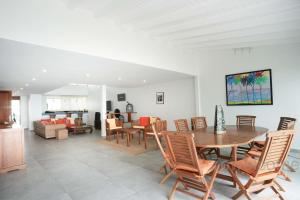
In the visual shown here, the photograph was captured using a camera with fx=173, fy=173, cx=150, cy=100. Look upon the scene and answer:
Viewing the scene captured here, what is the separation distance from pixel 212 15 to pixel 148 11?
3.67 feet

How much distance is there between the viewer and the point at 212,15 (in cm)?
303

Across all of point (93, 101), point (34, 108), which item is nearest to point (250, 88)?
point (93, 101)

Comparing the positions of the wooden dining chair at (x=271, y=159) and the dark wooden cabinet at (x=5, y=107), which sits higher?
the dark wooden cabinet at (x=5, y=107)

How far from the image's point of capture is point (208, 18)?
10.3ft

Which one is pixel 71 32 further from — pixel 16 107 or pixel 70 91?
pixel 16 107

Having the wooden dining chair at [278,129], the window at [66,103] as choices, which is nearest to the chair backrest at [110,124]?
the wooden dining chair at [278,129]

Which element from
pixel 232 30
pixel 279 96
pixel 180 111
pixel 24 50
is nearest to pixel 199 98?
pixel 180 111

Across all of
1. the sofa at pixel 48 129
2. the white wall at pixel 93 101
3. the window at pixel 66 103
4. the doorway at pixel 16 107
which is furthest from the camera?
the window at pixel 66 103

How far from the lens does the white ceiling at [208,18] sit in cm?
271

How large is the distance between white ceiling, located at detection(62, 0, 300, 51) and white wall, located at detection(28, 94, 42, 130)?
9.43 meters

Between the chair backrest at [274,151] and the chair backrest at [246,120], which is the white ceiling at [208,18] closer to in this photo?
the chair backrest at [246,120]

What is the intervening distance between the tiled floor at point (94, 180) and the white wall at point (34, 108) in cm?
702

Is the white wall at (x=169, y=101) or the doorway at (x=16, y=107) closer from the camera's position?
the white wall at (x=169, y=101)

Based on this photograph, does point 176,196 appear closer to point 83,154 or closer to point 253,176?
point 253,176
